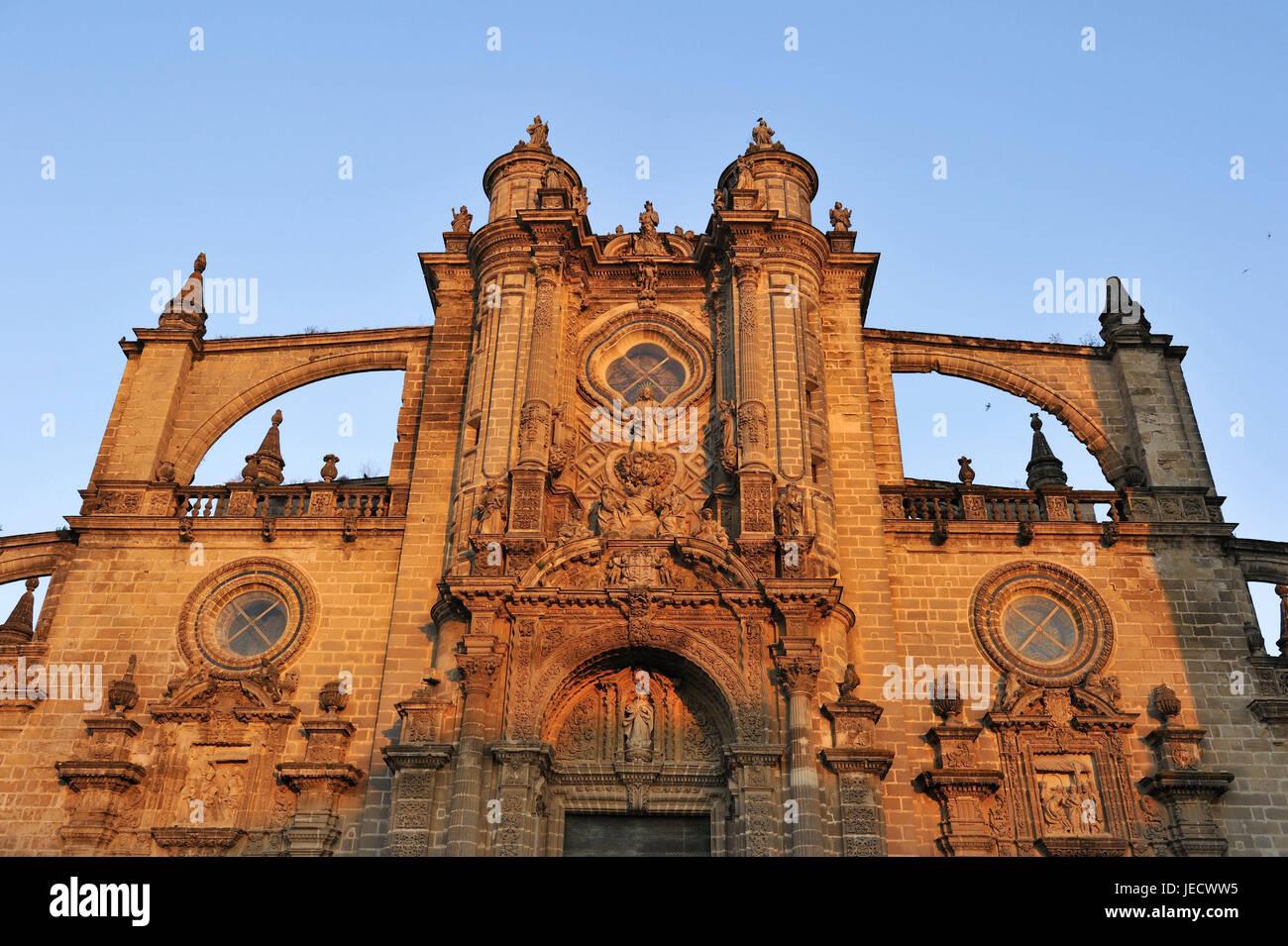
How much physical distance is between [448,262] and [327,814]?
39.5 ft

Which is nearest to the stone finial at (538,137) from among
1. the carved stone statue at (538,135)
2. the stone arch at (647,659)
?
the carved stone statue at (538,135)

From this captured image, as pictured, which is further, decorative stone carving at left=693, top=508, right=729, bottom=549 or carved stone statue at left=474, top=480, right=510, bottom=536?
carved stone statue at left=474, top=480, right=510, bottom=536

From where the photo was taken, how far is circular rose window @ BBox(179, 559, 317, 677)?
2073 cm

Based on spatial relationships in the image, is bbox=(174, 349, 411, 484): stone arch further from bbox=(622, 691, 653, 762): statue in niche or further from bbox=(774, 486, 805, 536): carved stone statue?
bbox=(622, 691, 653, 762): statue in niche

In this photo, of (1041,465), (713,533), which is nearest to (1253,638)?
(1041,465)

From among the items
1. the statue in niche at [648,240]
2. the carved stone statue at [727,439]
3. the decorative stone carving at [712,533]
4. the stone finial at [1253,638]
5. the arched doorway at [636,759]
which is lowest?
the arched doorway at [636,759]

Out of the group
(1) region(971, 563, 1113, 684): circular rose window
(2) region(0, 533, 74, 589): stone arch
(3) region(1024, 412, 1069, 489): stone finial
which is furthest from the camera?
(3) region(1024, 412, 1069, 489): stone finial

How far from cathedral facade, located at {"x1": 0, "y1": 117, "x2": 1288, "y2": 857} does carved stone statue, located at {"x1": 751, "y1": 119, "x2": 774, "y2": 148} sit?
1063 millimetres

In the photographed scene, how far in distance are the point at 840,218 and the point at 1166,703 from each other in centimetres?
1231

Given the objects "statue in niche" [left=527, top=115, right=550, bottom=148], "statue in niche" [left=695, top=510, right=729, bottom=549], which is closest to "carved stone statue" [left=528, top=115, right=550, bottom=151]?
"statue in niche" [left=527, top=115, right=550, bottom=148]

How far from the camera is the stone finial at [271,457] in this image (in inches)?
1024

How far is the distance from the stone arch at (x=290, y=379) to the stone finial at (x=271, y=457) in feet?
4.26

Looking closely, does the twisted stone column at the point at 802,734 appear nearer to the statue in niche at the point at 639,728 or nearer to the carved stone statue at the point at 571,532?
the statue in niche at the point at 639,728

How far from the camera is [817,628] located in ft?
63.5
